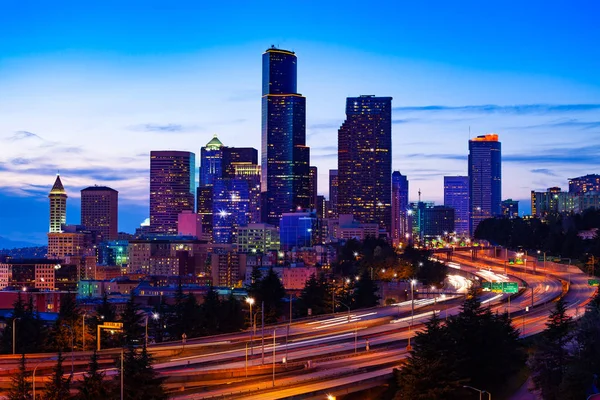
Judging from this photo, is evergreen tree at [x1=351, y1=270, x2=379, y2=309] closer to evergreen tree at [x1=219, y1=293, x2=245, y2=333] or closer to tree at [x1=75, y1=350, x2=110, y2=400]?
evergreen tree at [x1=219, y1=293, x2=245, y2=333]

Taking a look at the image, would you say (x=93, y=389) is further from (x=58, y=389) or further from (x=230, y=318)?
(x=230, y=318)

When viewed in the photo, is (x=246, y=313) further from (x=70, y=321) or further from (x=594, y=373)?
(x=594, y=373)

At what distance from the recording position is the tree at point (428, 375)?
50562 mm

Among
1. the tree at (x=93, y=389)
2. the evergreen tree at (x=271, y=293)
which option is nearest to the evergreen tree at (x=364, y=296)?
the evergreen tree at (x=271, y=293)

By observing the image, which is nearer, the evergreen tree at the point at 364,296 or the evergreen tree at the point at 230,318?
the evergreen tree at the point at 230,318

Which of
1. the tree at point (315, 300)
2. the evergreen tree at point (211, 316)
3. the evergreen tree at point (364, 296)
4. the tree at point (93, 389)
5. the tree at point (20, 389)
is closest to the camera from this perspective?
the tree at point (93, 389)

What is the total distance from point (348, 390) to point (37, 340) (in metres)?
32.5

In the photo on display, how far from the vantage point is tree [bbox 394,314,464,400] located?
5056cm

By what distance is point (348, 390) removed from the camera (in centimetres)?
5209

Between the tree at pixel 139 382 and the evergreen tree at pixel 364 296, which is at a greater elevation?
the tree at pixel 139 382

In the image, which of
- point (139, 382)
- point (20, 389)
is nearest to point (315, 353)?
point (139, 382)

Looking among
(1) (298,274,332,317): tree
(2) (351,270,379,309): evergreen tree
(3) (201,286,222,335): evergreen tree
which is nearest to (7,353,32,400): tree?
(3) (201,286,222,335): evergreen tree

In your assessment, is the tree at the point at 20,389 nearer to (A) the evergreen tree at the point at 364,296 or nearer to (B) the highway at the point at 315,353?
(B) the highway at the point at 315,353

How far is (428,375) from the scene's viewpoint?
5100 cm
